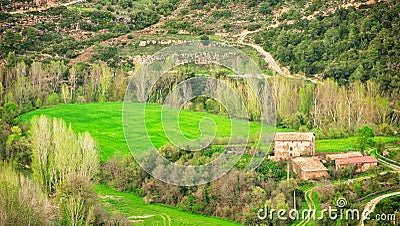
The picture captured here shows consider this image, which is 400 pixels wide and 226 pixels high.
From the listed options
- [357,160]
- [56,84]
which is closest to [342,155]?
→ [357,160]

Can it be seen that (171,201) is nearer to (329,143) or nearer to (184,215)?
(184,215)

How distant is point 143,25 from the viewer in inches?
3425

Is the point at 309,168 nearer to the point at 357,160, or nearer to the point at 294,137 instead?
the point at 357,160

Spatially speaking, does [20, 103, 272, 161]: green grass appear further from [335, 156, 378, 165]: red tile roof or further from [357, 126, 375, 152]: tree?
[335, 156, 378, 165]: red tile roof

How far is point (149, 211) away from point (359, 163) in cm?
1237

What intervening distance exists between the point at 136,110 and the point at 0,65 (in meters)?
19.5

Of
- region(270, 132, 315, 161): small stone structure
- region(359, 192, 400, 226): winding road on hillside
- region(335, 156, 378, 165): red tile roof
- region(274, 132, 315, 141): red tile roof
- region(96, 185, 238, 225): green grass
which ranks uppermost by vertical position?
region(274, 132, 315, 141): red tile roof

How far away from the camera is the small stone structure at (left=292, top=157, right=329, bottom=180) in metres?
41.7
